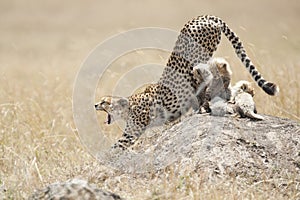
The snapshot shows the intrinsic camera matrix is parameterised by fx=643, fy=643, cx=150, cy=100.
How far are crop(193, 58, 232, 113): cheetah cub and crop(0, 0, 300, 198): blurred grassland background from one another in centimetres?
109

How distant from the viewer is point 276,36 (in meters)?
15.4

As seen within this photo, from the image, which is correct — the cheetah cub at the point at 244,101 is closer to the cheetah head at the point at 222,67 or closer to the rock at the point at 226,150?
the rock at the point at 226,150

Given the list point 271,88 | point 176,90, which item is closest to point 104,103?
point 176,90

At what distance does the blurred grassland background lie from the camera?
19.3 ft

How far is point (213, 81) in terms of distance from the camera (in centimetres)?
575

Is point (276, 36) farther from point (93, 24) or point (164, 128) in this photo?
point (164, 128)

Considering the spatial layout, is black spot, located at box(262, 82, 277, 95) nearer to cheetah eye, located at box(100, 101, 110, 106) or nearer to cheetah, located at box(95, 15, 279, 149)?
cheetah, located at box(95, 15, 279, 149)

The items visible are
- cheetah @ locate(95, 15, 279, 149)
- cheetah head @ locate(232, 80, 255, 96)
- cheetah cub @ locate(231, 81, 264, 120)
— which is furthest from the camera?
cheetah @ locate(95, 15, 279, 149)

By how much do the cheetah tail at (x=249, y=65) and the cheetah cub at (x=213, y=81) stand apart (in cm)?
30

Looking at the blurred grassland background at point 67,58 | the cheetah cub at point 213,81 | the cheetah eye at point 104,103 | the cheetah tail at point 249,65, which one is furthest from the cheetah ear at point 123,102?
the cheetah tail at point 249,65

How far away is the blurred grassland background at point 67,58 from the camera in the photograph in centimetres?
587

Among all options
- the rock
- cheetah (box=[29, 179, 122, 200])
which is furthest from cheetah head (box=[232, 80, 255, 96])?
cheetah (box=[29, 179, 122, 200])

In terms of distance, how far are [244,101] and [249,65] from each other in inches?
35.5

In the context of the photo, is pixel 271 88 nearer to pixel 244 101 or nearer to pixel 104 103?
pixel 244 101
